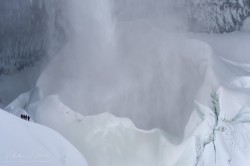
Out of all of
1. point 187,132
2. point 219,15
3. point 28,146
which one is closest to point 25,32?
point 219,15

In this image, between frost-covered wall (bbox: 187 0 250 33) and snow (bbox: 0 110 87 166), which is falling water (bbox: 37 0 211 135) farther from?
snow (bbox: 0 110 87 166)

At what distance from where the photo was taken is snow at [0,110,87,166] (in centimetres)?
218

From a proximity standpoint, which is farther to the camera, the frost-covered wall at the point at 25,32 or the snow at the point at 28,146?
the frost-covered wall at the point at 25,32

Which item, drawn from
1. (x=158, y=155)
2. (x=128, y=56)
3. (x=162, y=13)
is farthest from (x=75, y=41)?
(x=158, y=155)

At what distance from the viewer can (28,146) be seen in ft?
7.66

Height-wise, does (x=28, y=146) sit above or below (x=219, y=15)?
below

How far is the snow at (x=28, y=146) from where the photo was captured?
2.18m

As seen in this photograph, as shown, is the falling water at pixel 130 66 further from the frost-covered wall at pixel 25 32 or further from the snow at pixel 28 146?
the snow at pixel 28 146

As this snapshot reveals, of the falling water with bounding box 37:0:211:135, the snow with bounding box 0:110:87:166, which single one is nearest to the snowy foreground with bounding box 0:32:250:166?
the falling water with bounding box 37:0:211:135

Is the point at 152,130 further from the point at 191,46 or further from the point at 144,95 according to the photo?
the point at 191,46

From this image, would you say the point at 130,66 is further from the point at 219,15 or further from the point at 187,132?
the point at 219,15

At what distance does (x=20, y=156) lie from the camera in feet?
7.25

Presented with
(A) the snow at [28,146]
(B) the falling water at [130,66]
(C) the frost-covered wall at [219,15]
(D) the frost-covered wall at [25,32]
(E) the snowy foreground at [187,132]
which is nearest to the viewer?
(A) the snow at [28,146]

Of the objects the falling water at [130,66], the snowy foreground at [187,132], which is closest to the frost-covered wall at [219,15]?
the falling water at [130,66]
